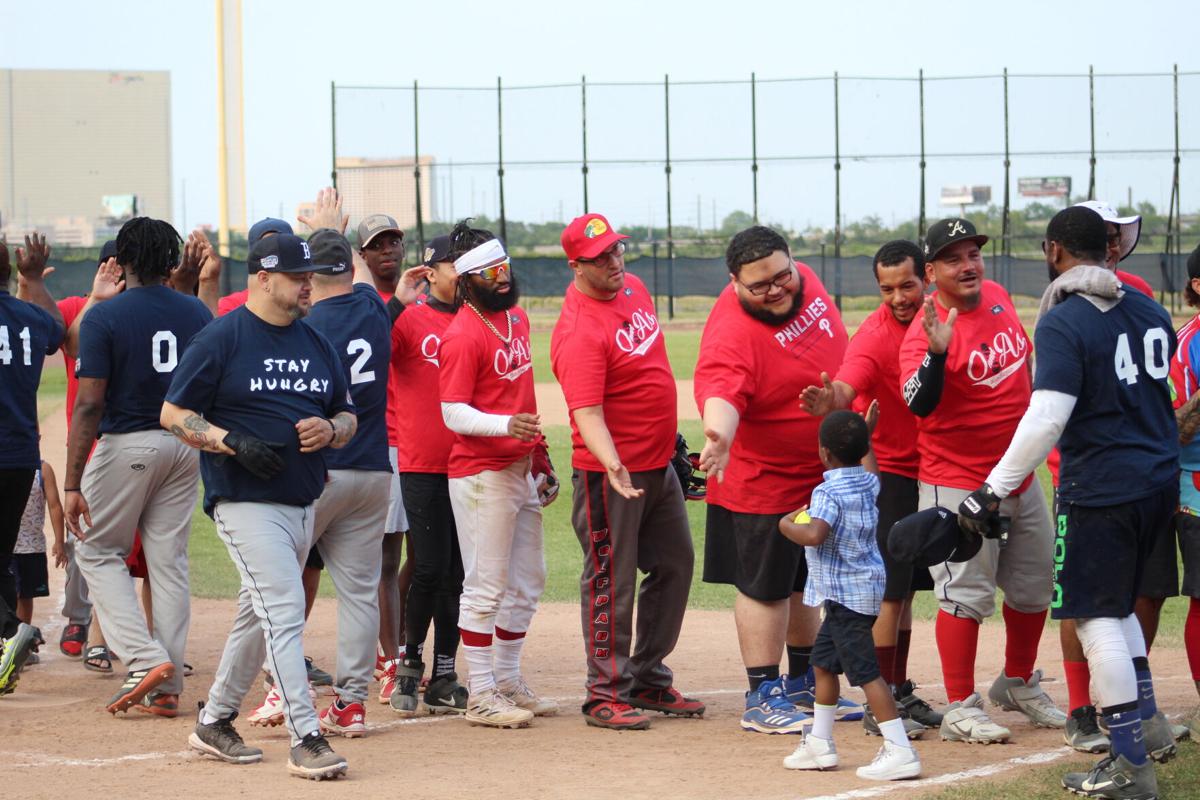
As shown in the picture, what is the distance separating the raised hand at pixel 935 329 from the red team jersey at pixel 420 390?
7.55 feet

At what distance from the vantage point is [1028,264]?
33188 mm

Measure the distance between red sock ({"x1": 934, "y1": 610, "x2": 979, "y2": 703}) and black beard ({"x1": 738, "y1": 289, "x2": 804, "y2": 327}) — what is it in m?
1.39

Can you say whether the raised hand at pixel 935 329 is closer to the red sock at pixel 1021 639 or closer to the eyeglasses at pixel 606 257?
the red sock at pixel 1021 639

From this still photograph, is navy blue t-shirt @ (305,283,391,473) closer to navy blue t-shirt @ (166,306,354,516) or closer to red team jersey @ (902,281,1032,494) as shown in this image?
navy blue t-shirt @ (166,306,354,516)

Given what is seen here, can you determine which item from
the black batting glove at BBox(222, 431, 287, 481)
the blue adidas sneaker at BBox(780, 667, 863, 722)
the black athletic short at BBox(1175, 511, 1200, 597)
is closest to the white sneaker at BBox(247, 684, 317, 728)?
the black batting glove at BBox(222, 431, 287, 481)

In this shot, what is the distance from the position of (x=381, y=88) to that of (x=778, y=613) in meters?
31.2

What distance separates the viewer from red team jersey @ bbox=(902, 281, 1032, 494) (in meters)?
5.89

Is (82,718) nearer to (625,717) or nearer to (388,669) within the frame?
(388,669)

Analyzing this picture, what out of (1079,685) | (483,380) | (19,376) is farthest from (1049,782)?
(19,376)

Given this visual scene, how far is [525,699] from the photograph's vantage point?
660 cm

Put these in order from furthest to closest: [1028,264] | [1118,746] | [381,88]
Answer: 1. [381,88]
2. [1028,264]
3. [1118,746]

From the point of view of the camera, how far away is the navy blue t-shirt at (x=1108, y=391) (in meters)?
5.03

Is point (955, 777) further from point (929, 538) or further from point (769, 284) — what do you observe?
point (769, 284)

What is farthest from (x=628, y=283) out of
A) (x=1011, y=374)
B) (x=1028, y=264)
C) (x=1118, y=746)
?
(x=1028, y=264)
